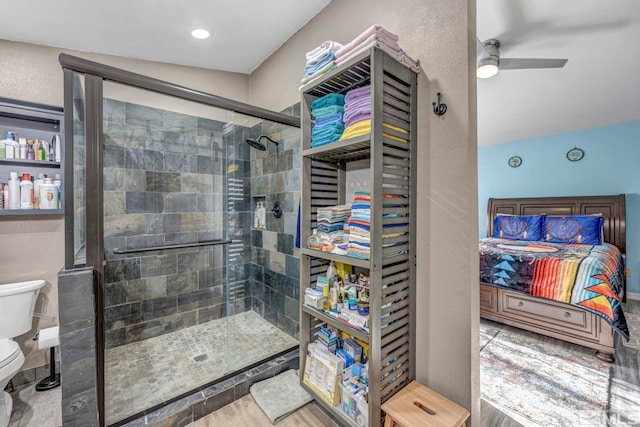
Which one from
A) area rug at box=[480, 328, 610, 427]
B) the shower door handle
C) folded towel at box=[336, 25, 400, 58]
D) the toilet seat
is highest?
folded towel at box=[336, 25, 400, 58]

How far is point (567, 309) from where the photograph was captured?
2352mm

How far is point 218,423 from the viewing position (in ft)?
4.84

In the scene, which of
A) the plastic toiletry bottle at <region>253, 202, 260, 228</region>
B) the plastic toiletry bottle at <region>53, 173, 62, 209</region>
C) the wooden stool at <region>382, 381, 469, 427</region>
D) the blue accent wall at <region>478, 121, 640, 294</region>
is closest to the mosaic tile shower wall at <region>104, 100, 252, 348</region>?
the plastic toiletry bottle at <region>253, 202, 260, 228</region>

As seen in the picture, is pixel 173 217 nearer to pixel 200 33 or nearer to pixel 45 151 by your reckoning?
pixel 45 151

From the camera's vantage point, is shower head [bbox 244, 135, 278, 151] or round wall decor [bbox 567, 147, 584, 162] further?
round wall decor [bbox 567, 147, 584, 162]

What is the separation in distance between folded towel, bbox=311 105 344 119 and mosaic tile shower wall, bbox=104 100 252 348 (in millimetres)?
1138

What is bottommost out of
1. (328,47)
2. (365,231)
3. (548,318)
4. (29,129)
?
(548,318)

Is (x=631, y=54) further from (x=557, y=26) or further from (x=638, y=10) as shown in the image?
(x=557, y=26)

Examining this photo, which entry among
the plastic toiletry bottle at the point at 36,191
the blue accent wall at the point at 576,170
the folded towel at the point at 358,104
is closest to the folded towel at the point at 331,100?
the folded towel at the point at 358,104

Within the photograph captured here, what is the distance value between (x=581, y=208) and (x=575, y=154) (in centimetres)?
84

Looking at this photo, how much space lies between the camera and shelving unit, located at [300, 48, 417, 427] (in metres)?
1.11

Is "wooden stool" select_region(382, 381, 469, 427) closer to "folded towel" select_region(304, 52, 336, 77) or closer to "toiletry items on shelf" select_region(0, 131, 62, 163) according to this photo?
"folded towel" select_region(304, 52, 336, 77)

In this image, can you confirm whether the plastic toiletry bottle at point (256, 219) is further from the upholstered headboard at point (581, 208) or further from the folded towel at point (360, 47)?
the upholstered headboard at point (581, 208)

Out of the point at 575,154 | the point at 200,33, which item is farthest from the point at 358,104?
the point at 575,154
